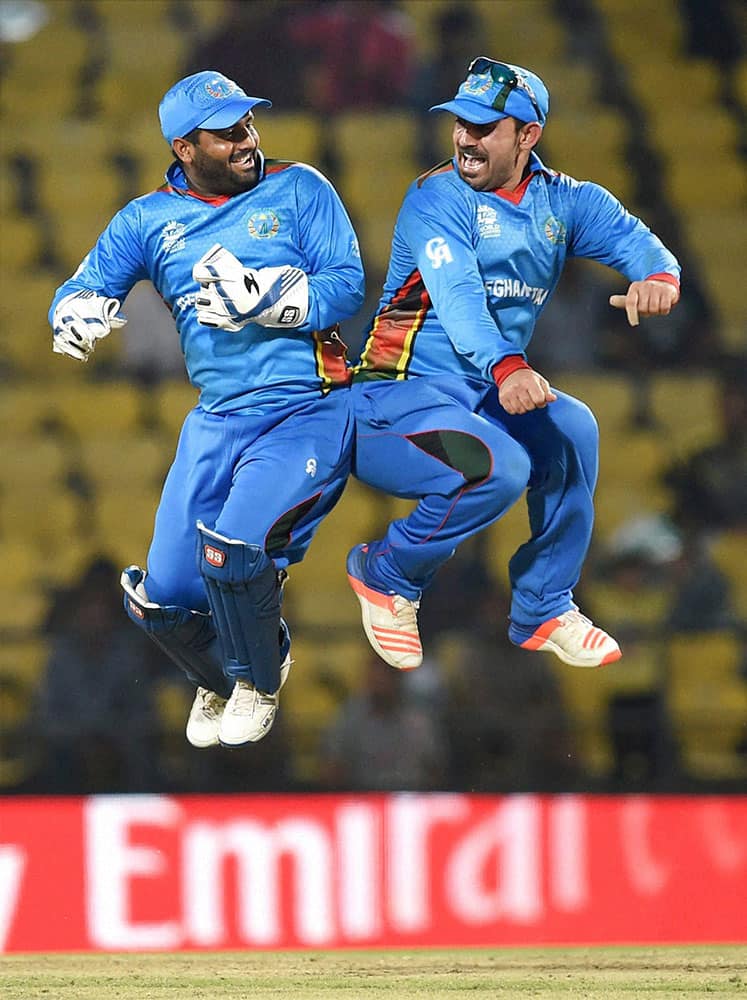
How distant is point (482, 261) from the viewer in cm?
442

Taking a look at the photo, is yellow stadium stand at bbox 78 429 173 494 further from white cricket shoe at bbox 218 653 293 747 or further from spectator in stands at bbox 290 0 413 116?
white cricket shoe at bbox 218 653 293 747

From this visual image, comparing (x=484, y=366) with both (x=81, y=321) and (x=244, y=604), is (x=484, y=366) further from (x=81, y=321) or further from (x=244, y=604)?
(x=81, y=321)

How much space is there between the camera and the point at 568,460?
4617 mm

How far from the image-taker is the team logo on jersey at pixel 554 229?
448cm

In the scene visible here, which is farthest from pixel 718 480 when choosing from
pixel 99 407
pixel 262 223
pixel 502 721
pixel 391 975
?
pixel 262 223

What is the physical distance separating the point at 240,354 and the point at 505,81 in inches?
39.0

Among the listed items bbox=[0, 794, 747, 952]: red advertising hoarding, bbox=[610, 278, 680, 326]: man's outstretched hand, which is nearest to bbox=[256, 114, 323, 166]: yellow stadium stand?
bbox=[0, 794, 747, 952]: red advertising hoarding

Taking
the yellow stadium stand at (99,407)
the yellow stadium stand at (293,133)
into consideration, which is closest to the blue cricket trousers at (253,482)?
the yellow stadium stand at (99,407)

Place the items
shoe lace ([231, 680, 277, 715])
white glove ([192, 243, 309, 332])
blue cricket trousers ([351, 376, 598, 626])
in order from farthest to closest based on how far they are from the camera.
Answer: shoe lace ([231, 680, 277, 715]) < blue cricket trousers ([351, 376, 598, 626]) < white glove ([192, 243, 309, 332])

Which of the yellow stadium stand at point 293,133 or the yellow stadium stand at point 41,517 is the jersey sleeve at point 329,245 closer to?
the yellow stadium stand at point 41,517

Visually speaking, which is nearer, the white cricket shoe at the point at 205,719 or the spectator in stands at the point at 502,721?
the white cricket shoe at the point at 205,719

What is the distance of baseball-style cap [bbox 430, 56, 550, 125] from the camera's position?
435cm

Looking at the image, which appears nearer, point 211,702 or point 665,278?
point 665,278

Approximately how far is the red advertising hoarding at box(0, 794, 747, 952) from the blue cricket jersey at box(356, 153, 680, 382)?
8.04 ft
